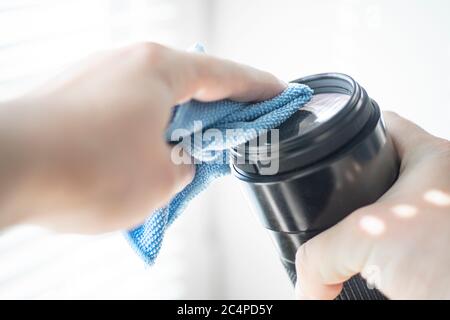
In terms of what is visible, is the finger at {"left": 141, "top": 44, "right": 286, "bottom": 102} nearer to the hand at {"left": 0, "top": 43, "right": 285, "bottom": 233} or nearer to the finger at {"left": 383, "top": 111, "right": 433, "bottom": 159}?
the hand at {"left": 0, "top": 43, "right": 285, "bottom": 233}

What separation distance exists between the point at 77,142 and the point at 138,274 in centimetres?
70

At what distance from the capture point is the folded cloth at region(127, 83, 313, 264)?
1.35 ft

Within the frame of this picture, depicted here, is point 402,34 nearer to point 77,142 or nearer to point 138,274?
point 77,142

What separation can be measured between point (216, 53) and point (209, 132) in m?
0.56

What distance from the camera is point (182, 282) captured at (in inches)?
41.9

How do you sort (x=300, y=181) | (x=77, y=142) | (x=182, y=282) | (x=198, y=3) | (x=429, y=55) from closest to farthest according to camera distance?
(x=77, y=142), (x=300, y=181), (x=429, y=55), (x=198, y=3), (x=182, y=282)

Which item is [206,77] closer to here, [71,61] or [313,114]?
[313,114]

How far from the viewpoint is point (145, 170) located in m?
0.33

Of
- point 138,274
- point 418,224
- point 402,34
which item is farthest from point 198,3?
point 418,224

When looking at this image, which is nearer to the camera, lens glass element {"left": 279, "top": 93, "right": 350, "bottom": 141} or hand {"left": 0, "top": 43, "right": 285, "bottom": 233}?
hand {"left": 0, "top": 43, "right": 285, "bottom": 233}

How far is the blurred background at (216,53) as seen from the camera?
0.65 m

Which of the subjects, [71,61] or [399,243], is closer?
[399,243]

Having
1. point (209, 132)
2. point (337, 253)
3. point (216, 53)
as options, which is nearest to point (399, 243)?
point (337, 253)

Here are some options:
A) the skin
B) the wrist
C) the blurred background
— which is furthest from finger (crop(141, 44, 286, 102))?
the blurred background
